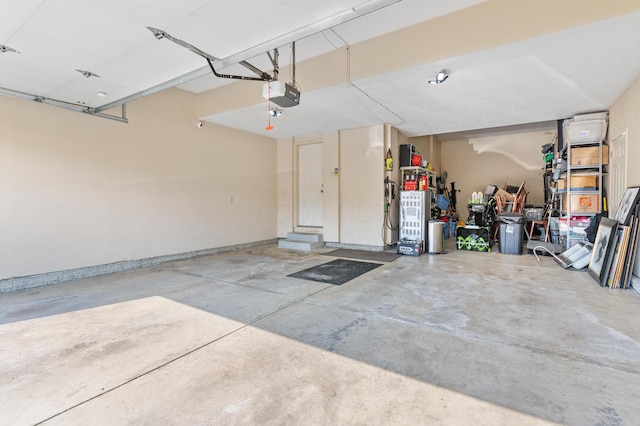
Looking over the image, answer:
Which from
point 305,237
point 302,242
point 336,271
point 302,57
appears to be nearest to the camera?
point 302,57

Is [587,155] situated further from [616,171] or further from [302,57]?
A: [302,57]

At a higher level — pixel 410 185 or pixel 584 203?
pixel 410 185

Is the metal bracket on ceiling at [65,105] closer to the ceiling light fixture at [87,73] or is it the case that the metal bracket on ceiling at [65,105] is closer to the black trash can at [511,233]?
the ceiling light fixture at [87,73]

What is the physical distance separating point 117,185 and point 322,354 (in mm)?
4732

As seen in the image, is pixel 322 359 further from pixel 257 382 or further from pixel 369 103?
pixel 369 103

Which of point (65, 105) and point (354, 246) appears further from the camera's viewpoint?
point (354, 246)

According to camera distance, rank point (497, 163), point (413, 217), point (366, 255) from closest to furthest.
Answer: point (366, 255) → point (413, 217) → point (497, 163)

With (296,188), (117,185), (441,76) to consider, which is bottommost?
(117,185)

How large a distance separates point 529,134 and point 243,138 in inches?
353

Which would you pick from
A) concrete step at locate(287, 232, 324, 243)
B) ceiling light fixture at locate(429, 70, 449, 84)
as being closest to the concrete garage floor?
ceiling light fixture at locate(429, 70, 449, 84)

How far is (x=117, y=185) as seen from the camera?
5.07m

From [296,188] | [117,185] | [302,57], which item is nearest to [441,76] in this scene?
[302,57]

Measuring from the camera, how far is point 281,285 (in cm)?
412

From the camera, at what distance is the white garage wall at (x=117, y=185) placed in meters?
4.12
